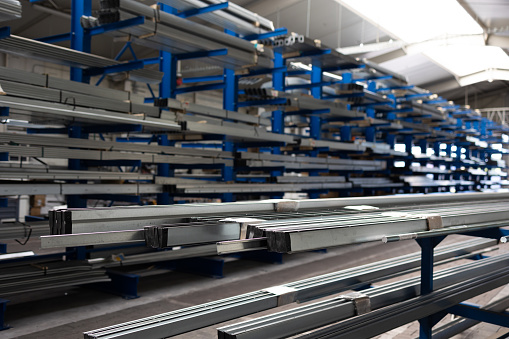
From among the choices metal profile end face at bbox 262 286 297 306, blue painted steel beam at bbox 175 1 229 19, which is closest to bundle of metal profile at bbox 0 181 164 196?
blue painted steel beam at bbox 175 1 229 19

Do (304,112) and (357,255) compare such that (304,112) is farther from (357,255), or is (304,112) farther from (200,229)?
(200,229)

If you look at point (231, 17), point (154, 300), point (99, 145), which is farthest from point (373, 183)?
point (99, 145)

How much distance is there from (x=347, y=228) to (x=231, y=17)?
5727mm

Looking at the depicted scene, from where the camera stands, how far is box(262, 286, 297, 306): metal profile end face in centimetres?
316

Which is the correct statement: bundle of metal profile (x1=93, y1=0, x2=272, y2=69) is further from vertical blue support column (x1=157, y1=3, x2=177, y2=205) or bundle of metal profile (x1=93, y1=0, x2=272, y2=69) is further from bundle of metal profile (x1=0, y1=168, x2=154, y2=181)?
bundle of metal profile (x1=0, y1=168, x2=154, y2=181)

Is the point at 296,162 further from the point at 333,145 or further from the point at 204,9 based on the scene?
the point at 204,9

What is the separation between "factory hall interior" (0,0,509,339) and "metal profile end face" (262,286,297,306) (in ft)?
0.05

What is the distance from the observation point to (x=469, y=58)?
19.5 metres

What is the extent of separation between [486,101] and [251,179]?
24581mm

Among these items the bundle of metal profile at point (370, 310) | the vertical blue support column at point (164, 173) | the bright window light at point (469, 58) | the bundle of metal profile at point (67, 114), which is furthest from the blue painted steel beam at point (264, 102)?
the bright window light at point (469, 58)

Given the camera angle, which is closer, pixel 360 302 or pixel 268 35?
pixel 360 302

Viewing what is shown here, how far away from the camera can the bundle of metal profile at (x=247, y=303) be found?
247 cm

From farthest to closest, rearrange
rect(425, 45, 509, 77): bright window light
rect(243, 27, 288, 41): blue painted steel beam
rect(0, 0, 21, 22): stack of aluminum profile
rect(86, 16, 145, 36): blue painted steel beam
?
rect(425, 45, 509, 77): bright window light, rect(243, 27, 288, 41): blue painted steel beam, rect(86, 16, 145, 36): blue painted steel beam, rect(0, 0, 21, 22): stack of aluminum profile

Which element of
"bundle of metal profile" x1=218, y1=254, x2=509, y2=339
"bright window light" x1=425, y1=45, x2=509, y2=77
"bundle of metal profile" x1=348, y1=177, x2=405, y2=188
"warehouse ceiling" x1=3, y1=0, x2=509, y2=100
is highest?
"bright window light" x1=425, y1=45, x2=509, y2=77
